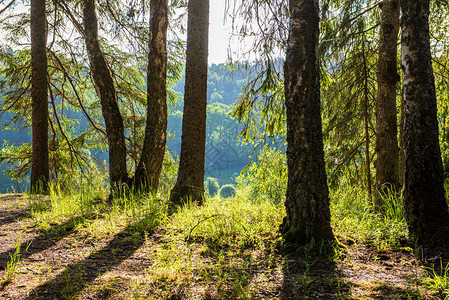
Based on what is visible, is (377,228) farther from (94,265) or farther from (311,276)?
(94,265)

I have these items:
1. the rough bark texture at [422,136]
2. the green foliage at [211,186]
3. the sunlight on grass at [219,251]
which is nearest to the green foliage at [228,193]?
the sunlight on grass at [219,251]

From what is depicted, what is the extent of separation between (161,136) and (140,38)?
139 inches

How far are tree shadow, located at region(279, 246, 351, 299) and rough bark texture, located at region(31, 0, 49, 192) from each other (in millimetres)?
6025

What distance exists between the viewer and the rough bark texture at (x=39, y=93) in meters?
6.40

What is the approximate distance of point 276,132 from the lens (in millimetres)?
6164

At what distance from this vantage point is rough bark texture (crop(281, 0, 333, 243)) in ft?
8.98

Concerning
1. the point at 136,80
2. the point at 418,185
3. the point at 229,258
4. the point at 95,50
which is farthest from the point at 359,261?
the point at 136,80

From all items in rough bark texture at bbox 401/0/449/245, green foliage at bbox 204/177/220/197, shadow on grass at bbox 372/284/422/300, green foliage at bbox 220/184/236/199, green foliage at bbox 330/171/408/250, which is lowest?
green foliage at bbox 204/177/220/197

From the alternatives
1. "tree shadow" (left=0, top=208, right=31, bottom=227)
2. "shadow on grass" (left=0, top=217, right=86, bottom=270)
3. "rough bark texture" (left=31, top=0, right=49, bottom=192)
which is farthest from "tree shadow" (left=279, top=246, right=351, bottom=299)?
"rough bark texture" (left=31, top=0, right=49, bottom=192)

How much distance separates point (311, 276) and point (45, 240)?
2.70 meters

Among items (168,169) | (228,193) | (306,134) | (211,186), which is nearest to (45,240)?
(306,134)

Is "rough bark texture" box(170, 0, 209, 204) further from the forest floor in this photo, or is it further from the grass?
the forest floor

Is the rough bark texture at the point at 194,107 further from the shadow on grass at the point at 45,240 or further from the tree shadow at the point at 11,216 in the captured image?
the tree shadow at the point at 11,216

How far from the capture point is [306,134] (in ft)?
8.96
